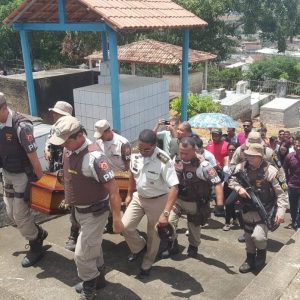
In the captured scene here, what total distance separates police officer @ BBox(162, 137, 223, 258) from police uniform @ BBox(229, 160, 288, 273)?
29 centimetres

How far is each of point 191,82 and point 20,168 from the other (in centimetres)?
2004

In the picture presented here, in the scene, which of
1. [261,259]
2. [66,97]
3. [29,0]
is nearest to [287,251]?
[261,259]

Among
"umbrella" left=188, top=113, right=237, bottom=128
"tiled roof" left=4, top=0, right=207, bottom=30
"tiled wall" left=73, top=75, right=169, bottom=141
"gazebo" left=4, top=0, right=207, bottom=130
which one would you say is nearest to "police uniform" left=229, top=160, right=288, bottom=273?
"umbrella" left=188, top=113, right=237, bottom=128

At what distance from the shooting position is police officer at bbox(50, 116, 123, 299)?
3457 mm

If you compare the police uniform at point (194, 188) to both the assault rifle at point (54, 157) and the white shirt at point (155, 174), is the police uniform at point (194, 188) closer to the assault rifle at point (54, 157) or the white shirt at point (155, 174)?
the white shirt at point (155, 174)

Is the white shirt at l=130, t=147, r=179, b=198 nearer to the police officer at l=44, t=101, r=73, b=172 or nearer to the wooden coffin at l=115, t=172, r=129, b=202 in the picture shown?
the wooden coffin at l=115, t=172, r=129, b=202

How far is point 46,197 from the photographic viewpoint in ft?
13.9

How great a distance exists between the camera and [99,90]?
7.90 meters

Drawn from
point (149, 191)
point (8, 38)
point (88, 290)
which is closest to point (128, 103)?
point (149, 191)

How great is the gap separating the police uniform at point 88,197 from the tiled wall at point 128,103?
4241mm

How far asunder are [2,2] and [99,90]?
2384 centimetres

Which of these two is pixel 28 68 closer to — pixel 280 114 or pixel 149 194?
pixel 149 194

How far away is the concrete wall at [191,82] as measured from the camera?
22.8m

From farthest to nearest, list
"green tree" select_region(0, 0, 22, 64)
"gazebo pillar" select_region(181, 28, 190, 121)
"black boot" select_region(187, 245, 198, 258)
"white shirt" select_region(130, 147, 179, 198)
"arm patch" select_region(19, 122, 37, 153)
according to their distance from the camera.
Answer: "green tree" select_region(0, 0, 22, 64) → "gazebo pillar" select_region(181, 28, 190, 121) → "black boot" select_region(187, 245, 198, 258) → "white shirt" select_region(130, 147, 179, 198) → "arm patch" select_region(19, 122, 37, 153)
